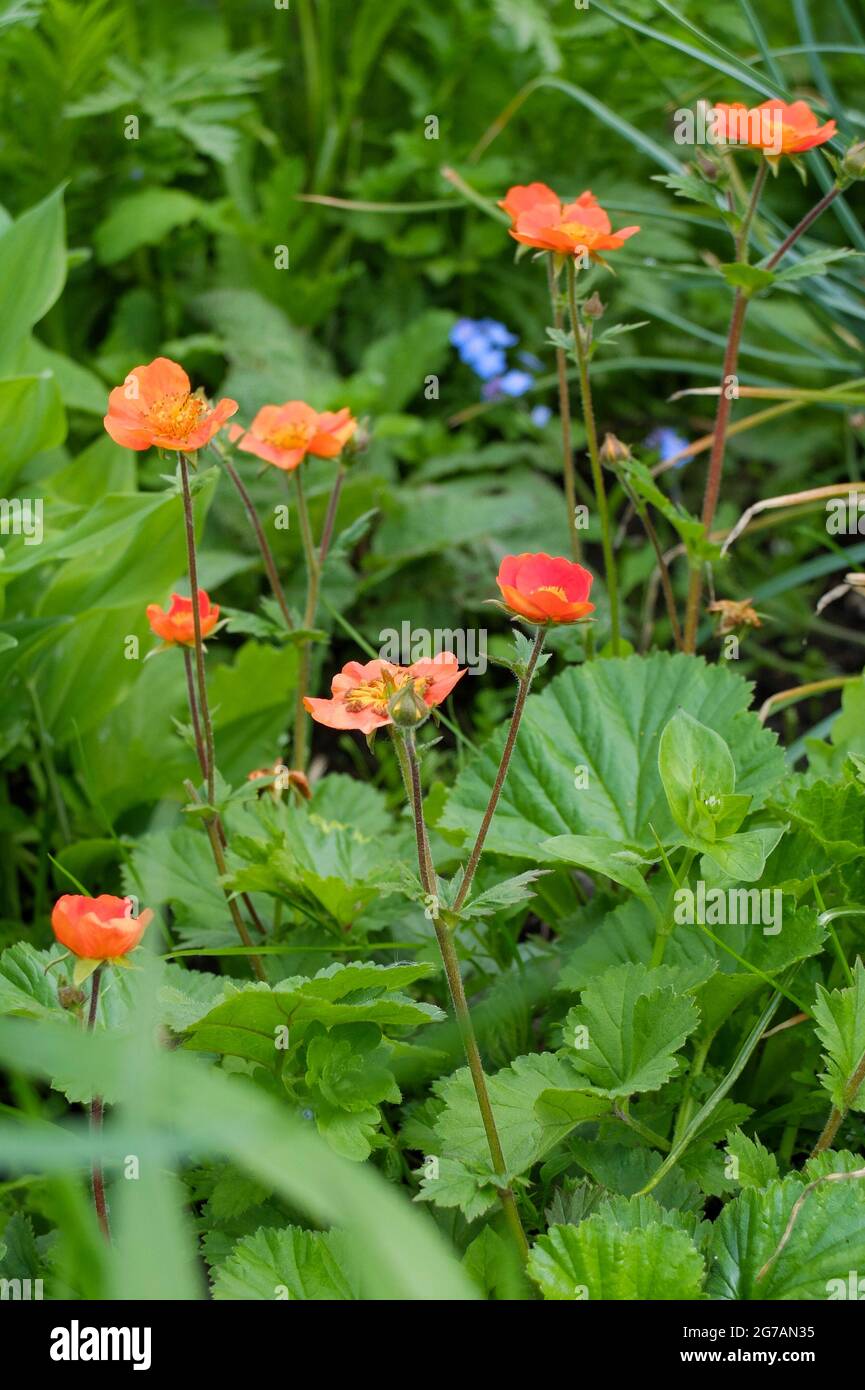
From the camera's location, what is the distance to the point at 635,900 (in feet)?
4.52

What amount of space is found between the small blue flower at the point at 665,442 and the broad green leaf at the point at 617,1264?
1.77 m

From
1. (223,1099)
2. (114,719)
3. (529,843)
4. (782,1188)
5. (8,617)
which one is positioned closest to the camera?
(223,1099)

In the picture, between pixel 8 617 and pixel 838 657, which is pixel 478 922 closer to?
pixel 8 617

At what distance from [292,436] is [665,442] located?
4.34ft

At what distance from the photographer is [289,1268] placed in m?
1.06

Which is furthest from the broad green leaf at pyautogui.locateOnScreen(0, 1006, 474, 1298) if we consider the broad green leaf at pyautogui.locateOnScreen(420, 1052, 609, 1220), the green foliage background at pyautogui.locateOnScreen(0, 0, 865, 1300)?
the broad green leaf at pyautogui.locateOnScreen(420, 1052, 609, 1220)

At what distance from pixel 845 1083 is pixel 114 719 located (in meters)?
1.22

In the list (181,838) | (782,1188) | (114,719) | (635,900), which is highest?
(114,719)

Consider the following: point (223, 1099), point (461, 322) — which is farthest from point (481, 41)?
point (223, 1099)

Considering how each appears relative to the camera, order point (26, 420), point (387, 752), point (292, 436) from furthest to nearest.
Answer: point (387, 752), point (26, 420), point (292, 436)

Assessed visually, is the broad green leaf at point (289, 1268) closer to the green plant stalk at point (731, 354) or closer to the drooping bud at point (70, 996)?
the drooping bud at point (70, 996)

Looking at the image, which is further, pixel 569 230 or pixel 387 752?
pixel 387 752

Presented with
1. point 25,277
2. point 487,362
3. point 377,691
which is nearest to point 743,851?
point 377,691

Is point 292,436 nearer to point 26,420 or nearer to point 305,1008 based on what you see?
point 26,420
